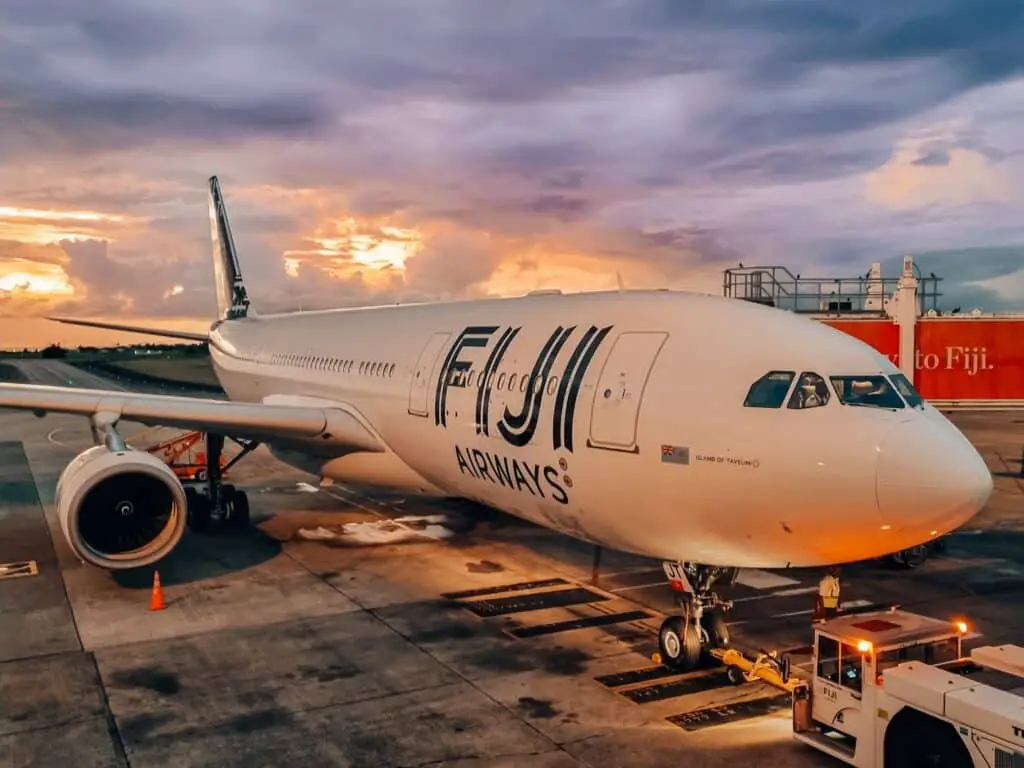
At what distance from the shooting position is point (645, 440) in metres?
10.1

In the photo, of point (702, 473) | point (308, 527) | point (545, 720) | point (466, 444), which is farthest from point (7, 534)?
point (702, 473)

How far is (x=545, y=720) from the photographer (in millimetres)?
9859

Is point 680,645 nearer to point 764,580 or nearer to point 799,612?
point 799,612

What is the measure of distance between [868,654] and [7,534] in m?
18.7

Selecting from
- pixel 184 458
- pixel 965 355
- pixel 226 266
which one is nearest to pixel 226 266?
pixel 226 266

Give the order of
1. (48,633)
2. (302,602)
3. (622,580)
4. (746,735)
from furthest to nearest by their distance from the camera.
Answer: (622,580) < (302,602) < (48,633) < (746,735)

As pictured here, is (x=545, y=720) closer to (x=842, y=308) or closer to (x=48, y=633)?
(x=48, y=633)

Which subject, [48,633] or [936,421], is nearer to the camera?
[936,421]

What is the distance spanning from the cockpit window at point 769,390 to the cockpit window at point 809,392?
10cm

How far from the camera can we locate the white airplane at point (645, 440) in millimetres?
8781

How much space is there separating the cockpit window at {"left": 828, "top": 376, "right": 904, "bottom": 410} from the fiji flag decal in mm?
1604

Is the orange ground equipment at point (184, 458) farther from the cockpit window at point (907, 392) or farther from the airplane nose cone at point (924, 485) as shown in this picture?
the airplane nose cone at point (924, 485)

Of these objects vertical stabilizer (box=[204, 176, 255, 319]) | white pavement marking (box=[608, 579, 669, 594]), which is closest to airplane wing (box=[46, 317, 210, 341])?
vertical stabilizer (box=[204, 176, 255, 319])

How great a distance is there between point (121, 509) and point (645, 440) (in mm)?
9461
